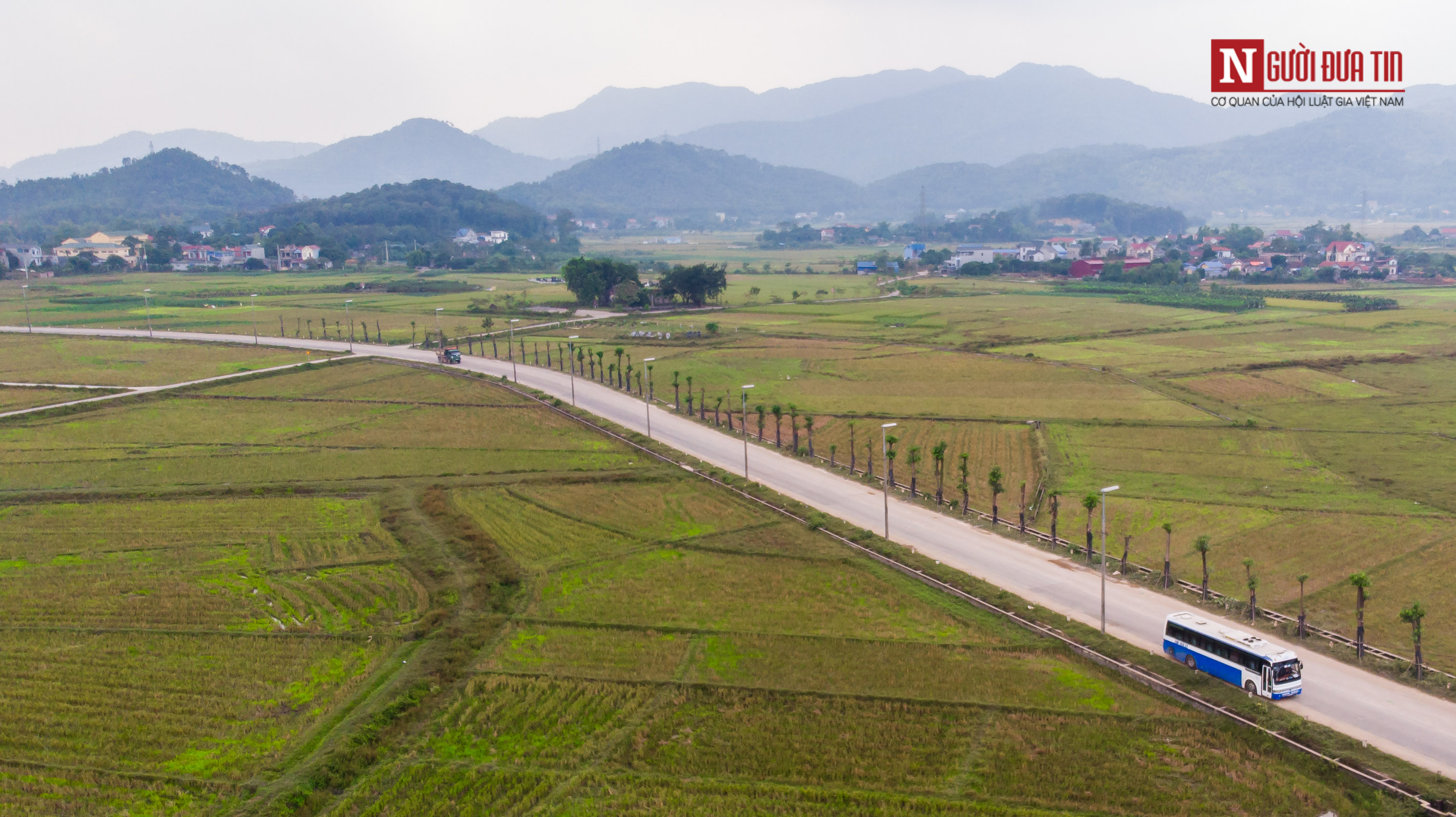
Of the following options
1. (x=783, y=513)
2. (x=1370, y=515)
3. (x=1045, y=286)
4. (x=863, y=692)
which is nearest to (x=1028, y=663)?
(x=863, y=692)

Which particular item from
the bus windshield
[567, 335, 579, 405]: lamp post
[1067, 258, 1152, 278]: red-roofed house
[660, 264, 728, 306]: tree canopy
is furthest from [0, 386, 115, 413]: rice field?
[1067, 258, 1152, 278]: red-roofed house

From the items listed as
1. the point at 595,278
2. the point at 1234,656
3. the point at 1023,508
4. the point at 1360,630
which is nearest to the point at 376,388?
the point at 1023,508

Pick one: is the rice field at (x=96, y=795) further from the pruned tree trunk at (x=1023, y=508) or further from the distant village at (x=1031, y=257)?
the distant village at (x=1031, y=257)

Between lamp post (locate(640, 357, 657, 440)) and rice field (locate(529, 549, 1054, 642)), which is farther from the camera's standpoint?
Result: lamp post (locate(640, 357, 657, 440))

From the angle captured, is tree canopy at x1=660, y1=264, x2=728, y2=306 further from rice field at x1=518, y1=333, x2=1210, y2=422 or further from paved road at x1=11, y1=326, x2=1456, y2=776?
paved road at x1=11, y1=326, x2=1456, y2=776

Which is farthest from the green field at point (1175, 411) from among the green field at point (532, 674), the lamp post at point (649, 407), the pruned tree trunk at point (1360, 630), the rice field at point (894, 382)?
the green field at point (532, 674)
